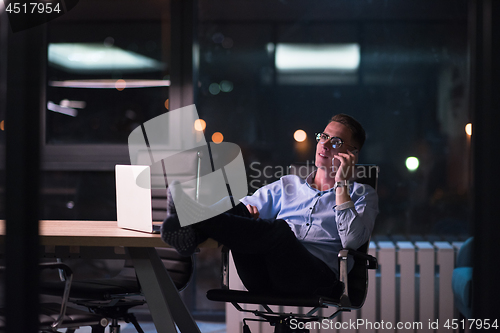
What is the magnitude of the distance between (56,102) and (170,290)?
6.57 ft

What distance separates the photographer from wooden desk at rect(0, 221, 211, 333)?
1810 mm

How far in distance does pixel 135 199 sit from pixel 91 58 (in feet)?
6.66

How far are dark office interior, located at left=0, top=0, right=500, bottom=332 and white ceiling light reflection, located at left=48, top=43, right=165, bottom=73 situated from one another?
0.02 metres

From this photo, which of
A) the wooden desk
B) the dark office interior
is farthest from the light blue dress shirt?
the dark office interior

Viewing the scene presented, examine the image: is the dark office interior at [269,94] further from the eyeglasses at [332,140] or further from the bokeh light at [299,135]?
the eyeglasses at [332,140]

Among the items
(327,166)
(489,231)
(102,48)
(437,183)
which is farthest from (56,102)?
(489,231)

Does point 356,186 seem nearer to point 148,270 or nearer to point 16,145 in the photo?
point 148,270

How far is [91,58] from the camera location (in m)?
3.60

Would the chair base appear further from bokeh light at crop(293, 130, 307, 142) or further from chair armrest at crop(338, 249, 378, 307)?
bokeh light at crop(293, 130, 307, 142)

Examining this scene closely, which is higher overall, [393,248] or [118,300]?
[393,248]

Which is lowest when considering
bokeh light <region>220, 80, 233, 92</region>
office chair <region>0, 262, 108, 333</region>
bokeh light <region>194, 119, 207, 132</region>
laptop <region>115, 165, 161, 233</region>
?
office chair <region>0, 262, 108, 333</region>

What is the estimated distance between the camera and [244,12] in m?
3.51

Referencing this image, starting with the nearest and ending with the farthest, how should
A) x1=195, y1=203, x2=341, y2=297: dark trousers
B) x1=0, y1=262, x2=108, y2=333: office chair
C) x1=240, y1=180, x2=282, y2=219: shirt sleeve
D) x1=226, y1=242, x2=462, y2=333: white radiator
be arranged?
1. x1=195, y1=203, x2=341, y2=297: dark trousers
2. x1=0, y1=262, x2=108, y2=333: office chair
3. x1=240, y1=180, x2=282, y2=219: shirt sleeve
4. x1=226, y1=242, x2=462, y2=333: white radiator

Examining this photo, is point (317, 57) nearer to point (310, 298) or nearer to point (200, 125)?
point (200, 125)
